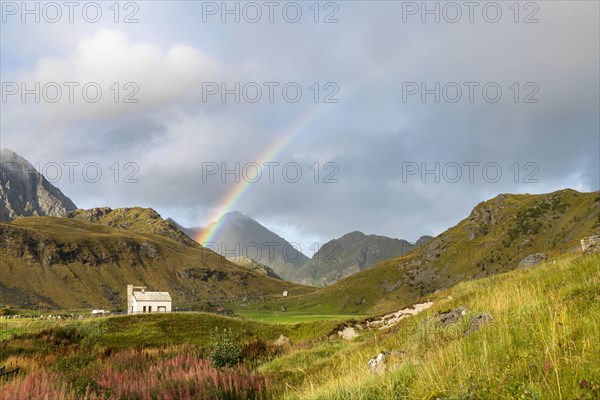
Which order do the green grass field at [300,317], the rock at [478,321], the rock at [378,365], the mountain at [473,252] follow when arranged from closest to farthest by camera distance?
1. the rock at [378,365]
2. the rock at [478,321]
3. the green grass field at [300,317]
4. the mountain at [473,252]

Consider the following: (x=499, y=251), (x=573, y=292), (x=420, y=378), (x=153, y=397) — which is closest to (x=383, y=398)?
(x=420, y=378)

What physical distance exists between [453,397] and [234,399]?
399 centimetres

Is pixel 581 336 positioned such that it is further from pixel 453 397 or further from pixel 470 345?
pixel 453 397

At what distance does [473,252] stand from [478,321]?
579 feet

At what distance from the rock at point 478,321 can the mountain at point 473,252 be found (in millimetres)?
147196

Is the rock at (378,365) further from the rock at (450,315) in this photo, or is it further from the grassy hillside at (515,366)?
the rock at (450,315)

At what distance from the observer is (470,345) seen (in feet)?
22.2

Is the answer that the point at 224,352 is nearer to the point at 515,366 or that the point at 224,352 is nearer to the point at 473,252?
the point at 515,366

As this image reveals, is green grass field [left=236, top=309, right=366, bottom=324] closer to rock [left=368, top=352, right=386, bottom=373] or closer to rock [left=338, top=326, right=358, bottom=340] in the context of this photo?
rock [left=338, top=326, right=358, bottom=340]

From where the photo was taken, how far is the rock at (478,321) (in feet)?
29.2

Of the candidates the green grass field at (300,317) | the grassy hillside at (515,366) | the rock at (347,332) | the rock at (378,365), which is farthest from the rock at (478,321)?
the green grass field at (300,317)

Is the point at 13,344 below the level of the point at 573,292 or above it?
below

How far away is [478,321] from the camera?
928 centimetres

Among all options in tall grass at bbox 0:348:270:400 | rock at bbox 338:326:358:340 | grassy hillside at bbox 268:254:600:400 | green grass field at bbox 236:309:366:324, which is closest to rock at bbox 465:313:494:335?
grassy hillside at bbox 268:254:600:400
